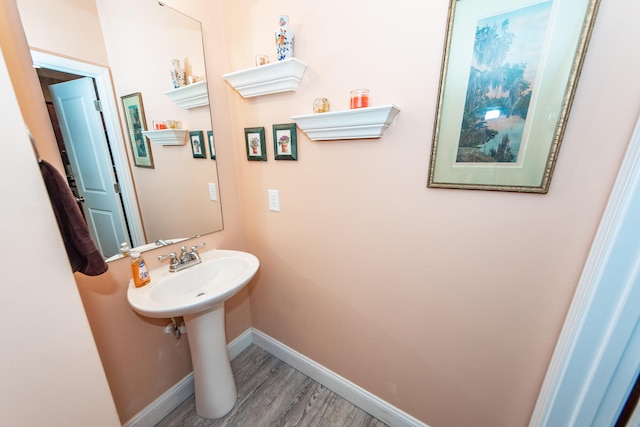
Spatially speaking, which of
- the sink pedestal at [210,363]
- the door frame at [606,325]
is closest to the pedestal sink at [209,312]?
the sink pedestal at [210,363]

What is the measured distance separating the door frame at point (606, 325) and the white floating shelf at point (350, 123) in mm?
640

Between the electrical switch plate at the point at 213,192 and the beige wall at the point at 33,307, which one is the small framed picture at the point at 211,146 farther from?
the beige wall at the point at 33,307

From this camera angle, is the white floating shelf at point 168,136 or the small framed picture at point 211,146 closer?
the white floating shelf at point 168,136

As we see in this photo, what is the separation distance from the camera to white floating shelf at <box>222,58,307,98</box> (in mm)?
1021

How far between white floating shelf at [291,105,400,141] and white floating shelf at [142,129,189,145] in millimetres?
635

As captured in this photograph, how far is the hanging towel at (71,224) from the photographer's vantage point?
624 millimetres

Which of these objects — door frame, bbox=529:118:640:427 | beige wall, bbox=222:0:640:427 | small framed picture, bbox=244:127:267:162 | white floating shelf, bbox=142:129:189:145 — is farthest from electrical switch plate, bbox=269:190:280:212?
door frame, bbox=529:118:640:427

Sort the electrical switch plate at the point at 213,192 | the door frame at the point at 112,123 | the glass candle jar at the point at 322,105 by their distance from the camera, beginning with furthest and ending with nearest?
the electrical switch plate at the point at 213,192 < the glass candle jar at the point at 322,105 < the door frame at the point at 112,123

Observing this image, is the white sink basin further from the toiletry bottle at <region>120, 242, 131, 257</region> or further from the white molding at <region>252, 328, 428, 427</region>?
the white molding at <region>252, 328, 428, 427</region>

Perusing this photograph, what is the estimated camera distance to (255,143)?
131cm

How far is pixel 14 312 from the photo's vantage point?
22.9 inches

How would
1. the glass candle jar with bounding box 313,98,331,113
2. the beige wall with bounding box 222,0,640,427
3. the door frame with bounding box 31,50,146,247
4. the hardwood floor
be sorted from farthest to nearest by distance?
the hardwood floor → the glass candle jar with bounding box 313,98,331,113 → the door frame with bounding box 31,50,146,247 → the beige wall with bounding box 222,0,640,427

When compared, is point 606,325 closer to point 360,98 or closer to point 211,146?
point 360,98

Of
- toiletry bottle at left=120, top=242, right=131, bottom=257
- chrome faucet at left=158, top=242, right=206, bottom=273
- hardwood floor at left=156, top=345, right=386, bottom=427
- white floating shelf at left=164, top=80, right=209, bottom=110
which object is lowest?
hardwood floor at left=156, top=345, right=386, bottom=427
